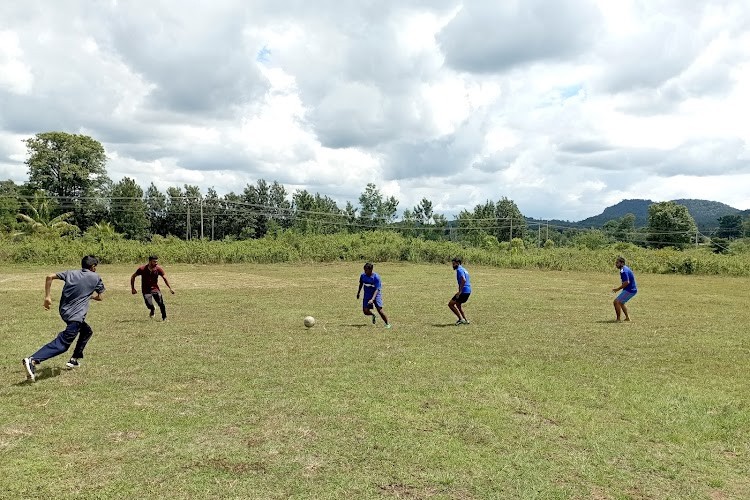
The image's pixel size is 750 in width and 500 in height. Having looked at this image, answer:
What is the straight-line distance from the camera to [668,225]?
262ft

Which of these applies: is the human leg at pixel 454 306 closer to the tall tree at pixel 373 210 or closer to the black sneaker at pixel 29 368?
the black sneaker at pixel 29 368

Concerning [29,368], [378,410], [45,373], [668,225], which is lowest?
[378,410]

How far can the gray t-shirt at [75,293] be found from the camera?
9.57 m

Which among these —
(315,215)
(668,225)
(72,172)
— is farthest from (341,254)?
(668,225)

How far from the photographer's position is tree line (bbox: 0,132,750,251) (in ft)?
209

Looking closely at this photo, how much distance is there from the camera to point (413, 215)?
72.7 meters

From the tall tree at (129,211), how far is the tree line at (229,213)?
113mm

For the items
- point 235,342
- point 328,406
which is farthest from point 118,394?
point 235,342

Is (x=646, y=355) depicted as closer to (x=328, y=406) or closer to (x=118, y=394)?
(x=328, y=406)

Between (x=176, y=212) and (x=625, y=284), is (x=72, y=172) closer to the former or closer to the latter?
(x=176, y=212)

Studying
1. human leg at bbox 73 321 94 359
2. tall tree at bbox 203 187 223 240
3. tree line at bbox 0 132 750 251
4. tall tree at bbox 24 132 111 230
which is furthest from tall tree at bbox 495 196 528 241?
human leg at bbox 73 321 94 359

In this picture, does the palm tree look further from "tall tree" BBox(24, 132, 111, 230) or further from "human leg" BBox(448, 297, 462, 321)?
"human leg" BBox(448, 297, 462, 321)

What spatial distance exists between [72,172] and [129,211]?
7781 mm

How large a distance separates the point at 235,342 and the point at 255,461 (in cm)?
720
